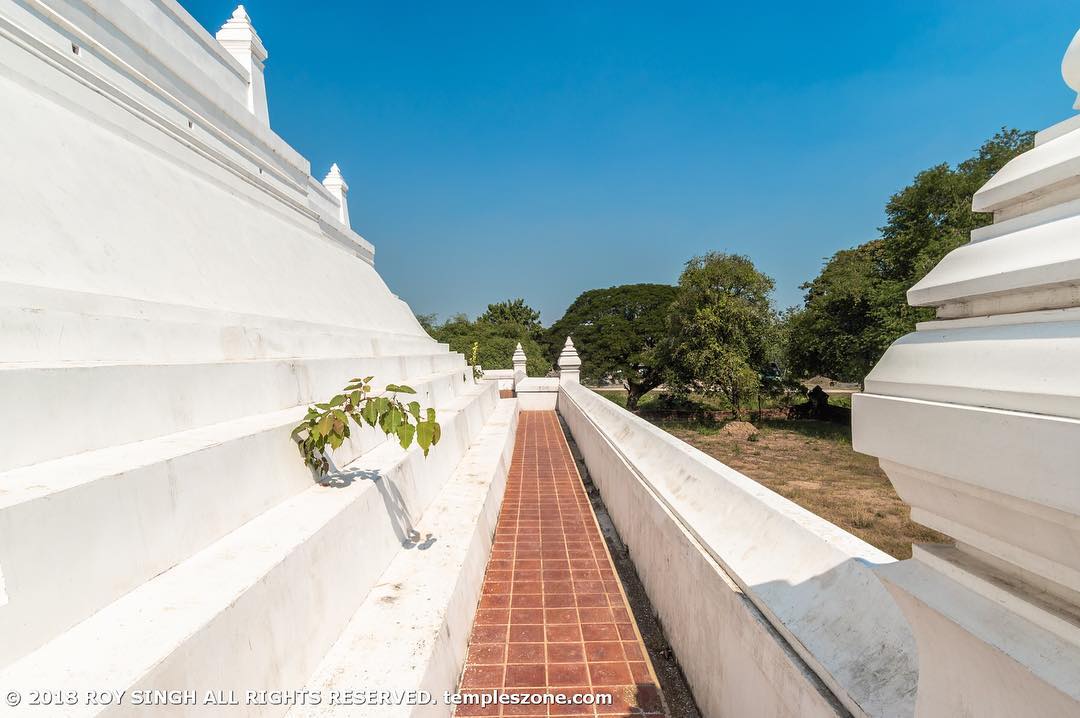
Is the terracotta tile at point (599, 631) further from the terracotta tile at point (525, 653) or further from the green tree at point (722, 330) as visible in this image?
the green tree at point (722, 330)

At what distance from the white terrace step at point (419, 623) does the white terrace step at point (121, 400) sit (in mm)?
1209

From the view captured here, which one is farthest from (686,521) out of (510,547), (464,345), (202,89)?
(464,345)

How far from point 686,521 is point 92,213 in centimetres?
382

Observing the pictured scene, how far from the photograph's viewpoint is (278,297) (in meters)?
4.77

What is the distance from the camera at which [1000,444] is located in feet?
2.57

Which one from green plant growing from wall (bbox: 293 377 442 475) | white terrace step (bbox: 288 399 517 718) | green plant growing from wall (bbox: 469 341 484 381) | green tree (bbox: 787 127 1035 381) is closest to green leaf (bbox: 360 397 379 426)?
green plant growing from wall (bbox: 293 377 442 475)

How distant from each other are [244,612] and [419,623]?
37.3 inches

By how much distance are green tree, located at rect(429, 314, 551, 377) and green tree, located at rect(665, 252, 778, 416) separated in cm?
819

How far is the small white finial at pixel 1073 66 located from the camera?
0.94 metres

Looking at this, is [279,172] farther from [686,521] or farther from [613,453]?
[686,521]

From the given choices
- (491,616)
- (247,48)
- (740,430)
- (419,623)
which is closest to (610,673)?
(491,616)

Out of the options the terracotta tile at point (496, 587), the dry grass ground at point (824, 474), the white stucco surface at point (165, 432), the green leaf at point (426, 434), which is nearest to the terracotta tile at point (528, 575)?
the terracotta tile at point (496, 587)

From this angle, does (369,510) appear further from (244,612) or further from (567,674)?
(567,674)

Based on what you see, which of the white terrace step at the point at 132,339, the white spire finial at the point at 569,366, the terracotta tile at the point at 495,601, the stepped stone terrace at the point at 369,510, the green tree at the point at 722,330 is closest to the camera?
the stepped stone terrace at the point at 369,510
